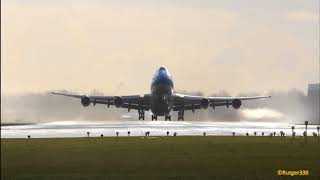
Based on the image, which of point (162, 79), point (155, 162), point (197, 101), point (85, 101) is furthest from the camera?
point (197, 101)

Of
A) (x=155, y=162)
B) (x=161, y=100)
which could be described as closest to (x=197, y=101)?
(x=161, y=100)

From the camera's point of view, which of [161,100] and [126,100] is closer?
[161,100]

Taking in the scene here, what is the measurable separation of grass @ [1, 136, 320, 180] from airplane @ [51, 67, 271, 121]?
4529 cm

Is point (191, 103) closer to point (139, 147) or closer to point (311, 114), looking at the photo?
point (311, 114)

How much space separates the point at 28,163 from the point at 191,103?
68530 mm

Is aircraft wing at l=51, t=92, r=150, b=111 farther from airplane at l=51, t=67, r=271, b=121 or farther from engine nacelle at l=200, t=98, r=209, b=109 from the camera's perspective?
engine nacelle at l=200, t=98, r=209, b=109

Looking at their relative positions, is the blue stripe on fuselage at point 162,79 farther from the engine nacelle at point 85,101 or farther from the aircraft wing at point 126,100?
the engine nacelle at point 85,101

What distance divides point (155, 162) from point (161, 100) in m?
55.7

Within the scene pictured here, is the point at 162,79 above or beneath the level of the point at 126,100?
above

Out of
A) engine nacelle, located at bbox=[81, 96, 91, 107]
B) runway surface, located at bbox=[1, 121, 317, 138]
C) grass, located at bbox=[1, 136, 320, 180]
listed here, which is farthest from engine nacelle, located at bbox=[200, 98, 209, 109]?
grass, located at bbox=[1, 136, 320, 180]

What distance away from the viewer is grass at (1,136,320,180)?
24.7m

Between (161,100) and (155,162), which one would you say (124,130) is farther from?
(155,162)

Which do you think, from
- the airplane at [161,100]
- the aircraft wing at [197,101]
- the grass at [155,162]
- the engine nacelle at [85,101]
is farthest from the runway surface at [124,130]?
the aircraft wing at [197,101]

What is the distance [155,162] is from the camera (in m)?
29.3
